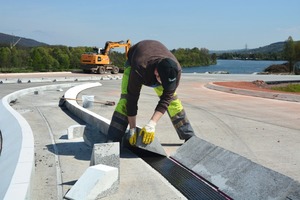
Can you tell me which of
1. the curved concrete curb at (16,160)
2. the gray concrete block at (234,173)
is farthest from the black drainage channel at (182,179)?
the curved concrete curb at (16,160)

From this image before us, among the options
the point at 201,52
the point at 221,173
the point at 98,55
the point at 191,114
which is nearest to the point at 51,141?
the point at 221,173

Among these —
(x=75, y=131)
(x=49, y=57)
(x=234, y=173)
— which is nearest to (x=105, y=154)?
(x=234, y=173)

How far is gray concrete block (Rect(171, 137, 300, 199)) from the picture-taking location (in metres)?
3.03

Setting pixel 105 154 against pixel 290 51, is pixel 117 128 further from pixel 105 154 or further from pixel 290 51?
pixel 290 51

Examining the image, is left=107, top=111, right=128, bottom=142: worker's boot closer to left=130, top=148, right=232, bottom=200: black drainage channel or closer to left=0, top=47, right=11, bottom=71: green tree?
left=130, top=148, right=232, bottom=200: black drainage channel

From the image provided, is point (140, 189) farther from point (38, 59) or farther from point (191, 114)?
point (38, 59)

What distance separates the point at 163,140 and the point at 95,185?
2.77 meters

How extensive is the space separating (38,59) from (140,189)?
41.4 m

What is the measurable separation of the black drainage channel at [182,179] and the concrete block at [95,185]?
0.77m

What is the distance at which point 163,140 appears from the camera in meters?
5.85

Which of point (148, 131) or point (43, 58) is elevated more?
point (43, 58)

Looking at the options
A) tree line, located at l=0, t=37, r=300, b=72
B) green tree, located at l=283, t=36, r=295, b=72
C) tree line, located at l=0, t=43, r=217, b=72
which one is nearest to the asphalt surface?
tree line, located at l=0, t=37, r=300, b=72

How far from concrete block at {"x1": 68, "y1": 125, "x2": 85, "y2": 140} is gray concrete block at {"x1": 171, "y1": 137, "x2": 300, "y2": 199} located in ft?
5.44

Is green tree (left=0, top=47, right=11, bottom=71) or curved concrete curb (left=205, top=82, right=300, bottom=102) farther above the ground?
green tree (left=0, top=47, right=11, bottom=71)
